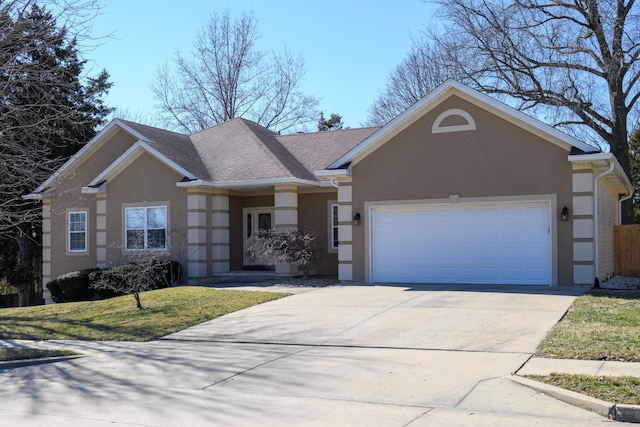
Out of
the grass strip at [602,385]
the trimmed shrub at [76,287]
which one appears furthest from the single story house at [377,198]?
the grass strip at [602,385]

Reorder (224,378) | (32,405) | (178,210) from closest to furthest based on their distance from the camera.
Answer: (32,405), (224,378), (178,210)

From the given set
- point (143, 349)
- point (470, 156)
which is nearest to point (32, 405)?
point (143, 349)

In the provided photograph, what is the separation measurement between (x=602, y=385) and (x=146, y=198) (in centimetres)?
1794

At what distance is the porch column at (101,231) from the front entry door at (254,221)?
501cm

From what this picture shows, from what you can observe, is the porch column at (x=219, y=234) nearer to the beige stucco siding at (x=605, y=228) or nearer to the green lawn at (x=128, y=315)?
the green lawn at (x=128, y=315)

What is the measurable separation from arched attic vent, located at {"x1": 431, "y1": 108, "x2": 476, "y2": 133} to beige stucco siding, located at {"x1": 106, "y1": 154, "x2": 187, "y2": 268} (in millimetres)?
8796

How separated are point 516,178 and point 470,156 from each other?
142 centimetres

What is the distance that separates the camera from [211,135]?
1054 inches

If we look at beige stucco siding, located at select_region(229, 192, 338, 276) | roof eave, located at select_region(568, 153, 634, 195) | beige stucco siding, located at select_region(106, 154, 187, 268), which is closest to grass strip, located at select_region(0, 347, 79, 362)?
beige stucco siding, located at select_region(106, 154, 187, 268)

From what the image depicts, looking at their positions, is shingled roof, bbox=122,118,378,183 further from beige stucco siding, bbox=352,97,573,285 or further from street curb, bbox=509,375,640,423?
street curb, bbox=509,375,640,423

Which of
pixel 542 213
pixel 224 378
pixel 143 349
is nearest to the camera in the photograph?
pixel 224 378

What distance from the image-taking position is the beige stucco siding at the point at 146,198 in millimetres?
22438

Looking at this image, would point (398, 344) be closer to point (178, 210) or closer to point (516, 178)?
point (516, 178)

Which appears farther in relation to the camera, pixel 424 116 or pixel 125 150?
pixel 125 150
